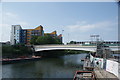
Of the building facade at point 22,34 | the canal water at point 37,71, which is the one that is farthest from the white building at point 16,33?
the canal water at point 37,71

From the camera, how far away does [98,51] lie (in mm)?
30016

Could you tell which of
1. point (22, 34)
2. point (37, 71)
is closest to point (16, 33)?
point (22, 34)

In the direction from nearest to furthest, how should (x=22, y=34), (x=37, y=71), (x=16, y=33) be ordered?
(x=37, y=71) → (x=16, y=33) → (x=22, y=34)

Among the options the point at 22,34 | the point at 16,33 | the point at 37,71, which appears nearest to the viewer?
the point at 37,71

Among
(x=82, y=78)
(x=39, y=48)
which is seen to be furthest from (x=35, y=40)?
(x=82, y=78)

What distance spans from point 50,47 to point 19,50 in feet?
32.1

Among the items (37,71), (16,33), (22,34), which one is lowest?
(37,71)

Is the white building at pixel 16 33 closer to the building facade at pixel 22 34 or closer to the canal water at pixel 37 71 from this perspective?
the building facade at pixel 22 34

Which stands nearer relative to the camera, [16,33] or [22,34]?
[16,33]

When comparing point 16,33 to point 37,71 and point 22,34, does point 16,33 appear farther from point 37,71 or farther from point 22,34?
point 37,71

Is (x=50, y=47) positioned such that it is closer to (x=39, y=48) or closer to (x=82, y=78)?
(x=39, y=48)

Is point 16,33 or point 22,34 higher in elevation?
point 16,33

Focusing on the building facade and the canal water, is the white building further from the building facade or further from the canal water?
the canal water

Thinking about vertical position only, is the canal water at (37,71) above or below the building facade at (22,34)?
below
